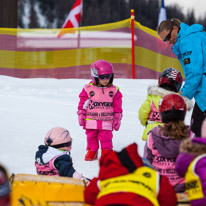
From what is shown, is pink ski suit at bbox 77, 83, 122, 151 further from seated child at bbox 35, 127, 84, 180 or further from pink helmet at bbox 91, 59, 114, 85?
seated child at bbox 35, 127, 84, 180

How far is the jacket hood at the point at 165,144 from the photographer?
10.6 feet

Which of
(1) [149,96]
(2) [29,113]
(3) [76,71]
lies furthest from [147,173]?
(3) [76,71]

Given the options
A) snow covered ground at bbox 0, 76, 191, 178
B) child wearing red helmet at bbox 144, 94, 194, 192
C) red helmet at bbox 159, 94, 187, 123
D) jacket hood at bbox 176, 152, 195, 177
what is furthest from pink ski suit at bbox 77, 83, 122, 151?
Result: jacket hood at bbox 176, 152, 195, 177

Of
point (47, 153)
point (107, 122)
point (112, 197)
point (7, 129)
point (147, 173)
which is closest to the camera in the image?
point (112, 197)

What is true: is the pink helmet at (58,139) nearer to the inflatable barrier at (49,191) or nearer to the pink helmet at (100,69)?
the inflatable barrier at (49,191)

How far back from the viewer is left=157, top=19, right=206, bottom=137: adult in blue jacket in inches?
182

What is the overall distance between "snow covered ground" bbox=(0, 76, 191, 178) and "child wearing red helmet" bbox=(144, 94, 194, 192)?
1647 mm

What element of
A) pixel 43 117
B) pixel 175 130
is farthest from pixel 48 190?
pixel 43 117

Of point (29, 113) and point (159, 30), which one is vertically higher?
point (159, 30)

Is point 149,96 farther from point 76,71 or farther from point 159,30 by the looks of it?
point 76,71

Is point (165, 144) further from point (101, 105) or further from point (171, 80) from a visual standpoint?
point (101, 105)

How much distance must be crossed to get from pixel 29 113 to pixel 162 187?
6.60 meters

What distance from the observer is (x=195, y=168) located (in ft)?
8.24

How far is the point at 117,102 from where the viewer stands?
557cm
